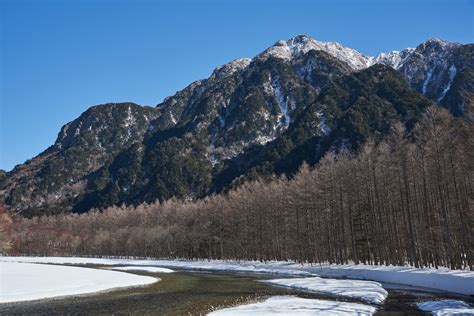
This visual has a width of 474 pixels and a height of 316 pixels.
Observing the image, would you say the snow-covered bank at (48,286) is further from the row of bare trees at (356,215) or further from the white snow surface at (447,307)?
the row of bare trees at (356,215)

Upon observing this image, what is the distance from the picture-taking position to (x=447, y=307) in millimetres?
27047

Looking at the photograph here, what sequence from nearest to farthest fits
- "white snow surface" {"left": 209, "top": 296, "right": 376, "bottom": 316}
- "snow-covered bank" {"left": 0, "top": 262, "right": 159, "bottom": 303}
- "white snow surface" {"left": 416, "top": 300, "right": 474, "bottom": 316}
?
"white snow surface" {"left": 416, "top": 300, "right": 474, "bottom": 316} < "white snow surface" {"left": 209, "top": 296, "right": 376, "bottom": 316} < "snow-covered bank" {"left": 0, "top": 262, "right": 159, "bottom": 303}

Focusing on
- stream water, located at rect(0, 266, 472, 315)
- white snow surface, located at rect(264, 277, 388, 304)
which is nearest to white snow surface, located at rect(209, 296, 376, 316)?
stream water, located at rect(0, 266, 472, 315)

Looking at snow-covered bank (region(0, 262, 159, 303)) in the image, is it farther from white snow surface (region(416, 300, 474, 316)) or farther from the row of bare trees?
the row of bare trees

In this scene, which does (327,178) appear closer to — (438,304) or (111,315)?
(438,304)

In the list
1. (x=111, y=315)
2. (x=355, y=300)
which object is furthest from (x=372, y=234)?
(x=111, y=315)

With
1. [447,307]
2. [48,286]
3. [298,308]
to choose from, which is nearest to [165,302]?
[298,308]

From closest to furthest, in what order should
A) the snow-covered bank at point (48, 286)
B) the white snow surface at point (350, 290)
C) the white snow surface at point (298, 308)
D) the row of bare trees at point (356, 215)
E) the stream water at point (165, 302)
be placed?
the white snow surface at point (298, 308) < the stream water at point (165, 302) < the white snow surface at point (350, 290) < the snow-covered bank at point (48, 286) < the row of bare trees at point (356, 215)

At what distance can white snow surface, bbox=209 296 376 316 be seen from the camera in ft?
84.9

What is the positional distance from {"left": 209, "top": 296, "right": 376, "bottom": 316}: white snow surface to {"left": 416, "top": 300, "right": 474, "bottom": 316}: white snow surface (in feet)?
12.1

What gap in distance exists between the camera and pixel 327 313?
83.9ft

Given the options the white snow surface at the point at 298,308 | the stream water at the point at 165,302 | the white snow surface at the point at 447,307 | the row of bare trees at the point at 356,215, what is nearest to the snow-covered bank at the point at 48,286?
the stream water at the point at 165,302

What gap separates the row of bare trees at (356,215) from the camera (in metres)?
46.6

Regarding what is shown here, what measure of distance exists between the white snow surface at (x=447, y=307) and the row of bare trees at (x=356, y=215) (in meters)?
15.1
